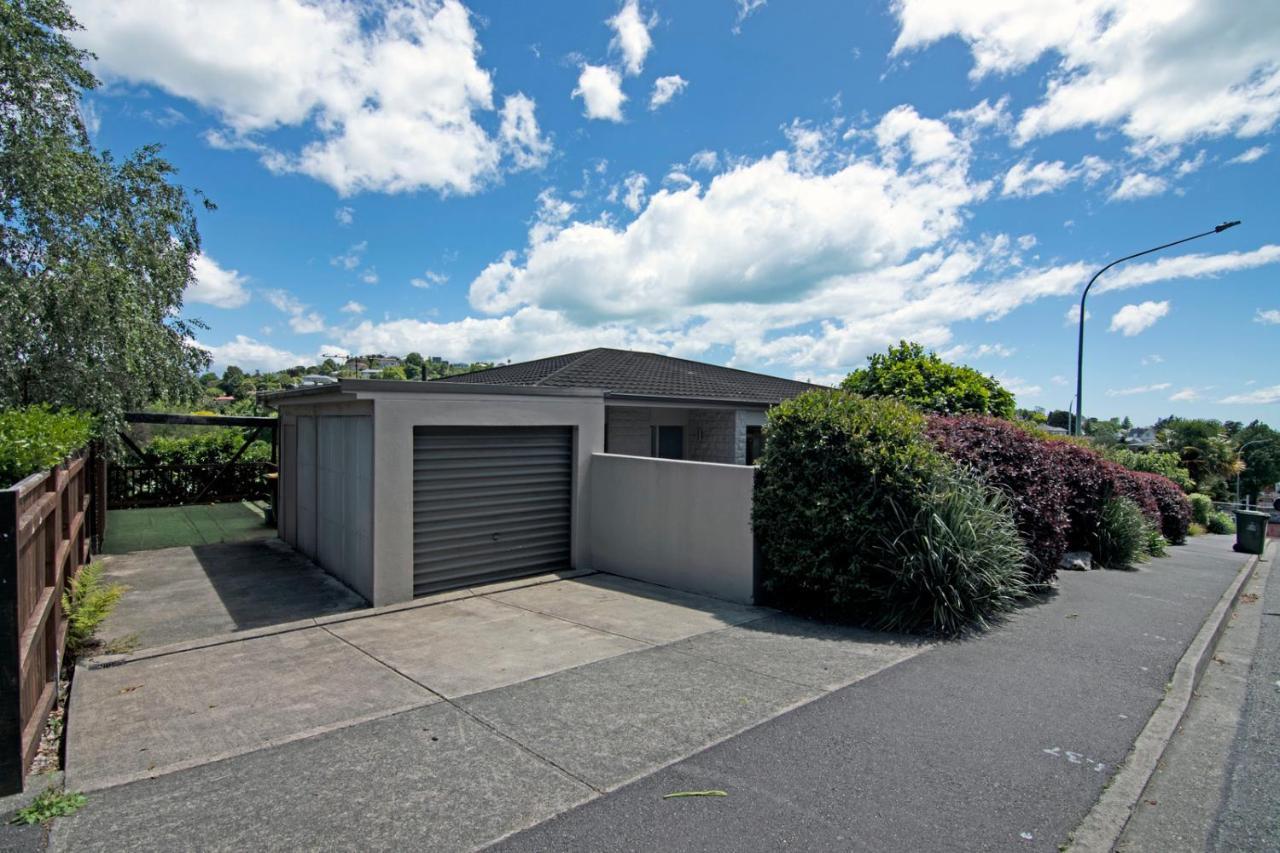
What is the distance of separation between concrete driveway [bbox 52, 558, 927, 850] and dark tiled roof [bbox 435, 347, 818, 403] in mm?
5283

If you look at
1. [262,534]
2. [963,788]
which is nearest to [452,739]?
[963,788]

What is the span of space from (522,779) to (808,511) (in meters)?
4.49

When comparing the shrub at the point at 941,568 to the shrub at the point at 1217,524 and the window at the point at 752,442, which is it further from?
the shrub at the point at 1217,524

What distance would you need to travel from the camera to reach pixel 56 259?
10094 mm

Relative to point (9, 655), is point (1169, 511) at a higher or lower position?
lower

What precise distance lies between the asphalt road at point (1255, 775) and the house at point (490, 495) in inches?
172

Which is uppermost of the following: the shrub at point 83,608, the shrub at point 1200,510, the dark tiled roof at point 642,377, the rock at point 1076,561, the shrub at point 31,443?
the dark tiled roof at point 642,377

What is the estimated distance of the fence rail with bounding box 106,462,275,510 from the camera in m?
Answer: 16.6

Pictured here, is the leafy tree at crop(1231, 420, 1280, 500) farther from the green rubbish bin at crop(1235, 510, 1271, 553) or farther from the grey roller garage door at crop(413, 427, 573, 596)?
Answer: the grey roller garage door at crop(413, 427, 573, 596)

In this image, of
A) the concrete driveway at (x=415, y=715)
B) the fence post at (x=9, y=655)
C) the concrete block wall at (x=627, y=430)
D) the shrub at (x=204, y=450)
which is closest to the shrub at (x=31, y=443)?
the fence post at (x=9, y=655)

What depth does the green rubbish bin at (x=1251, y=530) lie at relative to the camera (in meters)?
15.8

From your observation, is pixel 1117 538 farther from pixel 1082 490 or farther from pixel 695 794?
pixel 695 794

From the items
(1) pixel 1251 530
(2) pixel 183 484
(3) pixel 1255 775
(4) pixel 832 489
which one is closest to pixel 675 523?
(4) pixel 832 489

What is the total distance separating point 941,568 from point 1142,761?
9.05 feet
